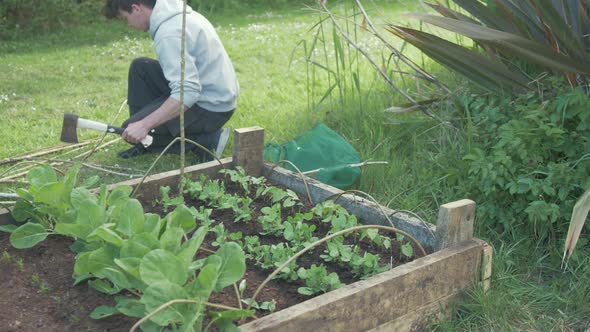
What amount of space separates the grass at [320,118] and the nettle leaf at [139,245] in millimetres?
982

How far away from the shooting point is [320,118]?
14.3 ft

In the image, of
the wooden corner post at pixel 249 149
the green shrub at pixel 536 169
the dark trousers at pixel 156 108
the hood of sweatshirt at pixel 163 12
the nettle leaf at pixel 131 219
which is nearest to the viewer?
the nettle leaf at pixel 131 219

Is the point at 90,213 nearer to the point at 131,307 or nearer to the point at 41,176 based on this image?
the point at 131,307

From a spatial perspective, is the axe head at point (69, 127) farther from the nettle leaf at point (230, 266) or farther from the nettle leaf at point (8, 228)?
the nettle leaf at point (230, 266)

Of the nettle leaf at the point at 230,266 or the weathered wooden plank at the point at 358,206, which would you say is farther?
the weathered wooden plank at the point at 358,206

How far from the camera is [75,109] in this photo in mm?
5375

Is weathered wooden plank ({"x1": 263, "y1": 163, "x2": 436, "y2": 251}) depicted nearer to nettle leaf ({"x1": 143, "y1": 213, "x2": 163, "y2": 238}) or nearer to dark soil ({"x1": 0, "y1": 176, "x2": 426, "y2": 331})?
dark soil ({"x1": 0, "y1": 176, "x2": 426, "y2": 331})

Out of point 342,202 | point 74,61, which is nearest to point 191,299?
point 342,202

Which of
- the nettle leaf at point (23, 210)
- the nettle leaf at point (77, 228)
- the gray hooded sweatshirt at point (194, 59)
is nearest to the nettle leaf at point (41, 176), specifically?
the nettle leaf at point (23, 210)


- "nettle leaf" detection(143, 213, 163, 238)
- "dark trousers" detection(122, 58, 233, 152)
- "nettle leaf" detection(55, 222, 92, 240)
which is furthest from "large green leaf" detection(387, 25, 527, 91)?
"nettle leaf" detection(55, 222, 92, 240)

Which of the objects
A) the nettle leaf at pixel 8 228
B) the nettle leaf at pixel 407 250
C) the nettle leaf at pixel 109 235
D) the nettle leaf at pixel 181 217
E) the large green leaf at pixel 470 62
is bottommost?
the nettle leaf at pixel 407 250

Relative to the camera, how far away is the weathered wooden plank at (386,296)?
1.91 meters

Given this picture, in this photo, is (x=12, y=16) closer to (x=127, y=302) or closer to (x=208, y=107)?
(x=208, y=107)

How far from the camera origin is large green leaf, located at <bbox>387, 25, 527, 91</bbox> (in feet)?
10.5
